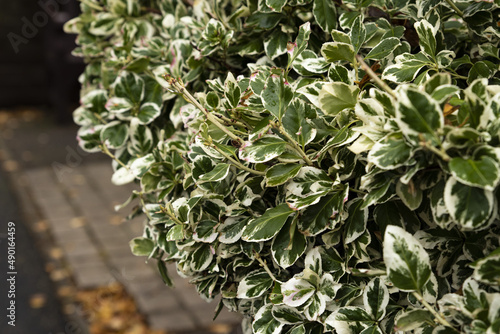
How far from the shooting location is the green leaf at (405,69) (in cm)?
→ 104

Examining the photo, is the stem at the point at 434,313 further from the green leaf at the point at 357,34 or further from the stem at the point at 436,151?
the green leaf at the point at 357,34

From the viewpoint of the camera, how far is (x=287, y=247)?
1.02 m

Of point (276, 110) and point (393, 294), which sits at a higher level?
Answer: point (276, 110)

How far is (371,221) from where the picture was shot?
40.7 inches

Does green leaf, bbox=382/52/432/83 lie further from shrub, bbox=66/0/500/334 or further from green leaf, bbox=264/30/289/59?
Result: green leaf, bbox=264/30/289/59

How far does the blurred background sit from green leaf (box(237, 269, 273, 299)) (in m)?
1.90

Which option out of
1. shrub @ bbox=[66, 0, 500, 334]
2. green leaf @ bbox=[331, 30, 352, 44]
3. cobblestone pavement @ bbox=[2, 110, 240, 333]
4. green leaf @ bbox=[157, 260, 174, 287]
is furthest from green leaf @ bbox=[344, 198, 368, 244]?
cobblestone pavement @ bbox=[2, 110, 240, 333]

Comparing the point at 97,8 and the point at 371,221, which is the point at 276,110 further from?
the point at 97,8

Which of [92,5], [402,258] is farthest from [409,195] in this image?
[92,5]

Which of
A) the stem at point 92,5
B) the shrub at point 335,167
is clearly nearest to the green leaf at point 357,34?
the shrub at point 335,167

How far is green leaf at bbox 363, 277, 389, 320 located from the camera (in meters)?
0.93

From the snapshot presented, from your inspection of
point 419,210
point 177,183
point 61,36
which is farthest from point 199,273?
point 61,36

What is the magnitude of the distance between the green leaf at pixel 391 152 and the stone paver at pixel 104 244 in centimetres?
251

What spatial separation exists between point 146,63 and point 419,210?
0.82 m
